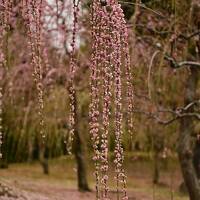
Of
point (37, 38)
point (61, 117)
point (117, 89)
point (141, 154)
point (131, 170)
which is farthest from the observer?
point (131, 170)

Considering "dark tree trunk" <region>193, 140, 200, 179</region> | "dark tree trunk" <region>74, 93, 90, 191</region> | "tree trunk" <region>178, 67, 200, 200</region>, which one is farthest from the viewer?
"dark tree trunk" <region>193, 140, 200, 179</region>

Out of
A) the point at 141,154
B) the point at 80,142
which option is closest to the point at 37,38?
the point at 80,142

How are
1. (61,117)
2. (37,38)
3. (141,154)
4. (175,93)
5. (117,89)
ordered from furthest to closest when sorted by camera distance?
(141,154) < (61,117) < (175,93) < (37,38) < (117,89)

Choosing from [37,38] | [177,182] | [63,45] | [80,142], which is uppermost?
[63,45]

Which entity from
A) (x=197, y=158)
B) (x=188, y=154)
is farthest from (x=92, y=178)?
(x=188, y=154)

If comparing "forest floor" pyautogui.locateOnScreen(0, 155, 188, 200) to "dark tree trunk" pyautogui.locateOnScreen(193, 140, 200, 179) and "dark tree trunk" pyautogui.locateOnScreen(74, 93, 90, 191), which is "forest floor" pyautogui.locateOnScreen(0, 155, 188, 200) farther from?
"dark tree trunk" pyautogui.locateOnScreen(193, 140, 200, 179)

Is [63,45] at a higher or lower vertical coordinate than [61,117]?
higher

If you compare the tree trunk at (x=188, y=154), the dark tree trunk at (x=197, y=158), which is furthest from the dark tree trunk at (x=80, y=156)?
the tree trunk at (x=188, y=154)

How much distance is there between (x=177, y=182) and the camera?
1248 cm

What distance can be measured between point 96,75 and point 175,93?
5518 mm

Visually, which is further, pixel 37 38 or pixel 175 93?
pixel 175 93

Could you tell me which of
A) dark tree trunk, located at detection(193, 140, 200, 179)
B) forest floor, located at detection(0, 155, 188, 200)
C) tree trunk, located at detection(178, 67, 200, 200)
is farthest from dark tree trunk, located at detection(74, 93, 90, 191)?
tree trunk, located at detection(178, 67, 200, 200)

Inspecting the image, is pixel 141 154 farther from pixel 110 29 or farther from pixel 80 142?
pixel 110 29

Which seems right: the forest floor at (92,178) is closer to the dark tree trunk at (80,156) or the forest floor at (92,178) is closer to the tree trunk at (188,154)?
the dark tree trunk at (80,156)
